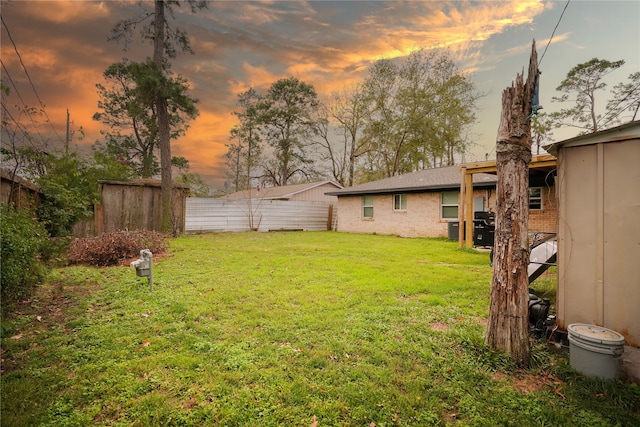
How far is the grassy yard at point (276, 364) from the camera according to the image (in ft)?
6.49

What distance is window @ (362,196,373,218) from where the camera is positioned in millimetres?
16297

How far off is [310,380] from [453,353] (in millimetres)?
1472

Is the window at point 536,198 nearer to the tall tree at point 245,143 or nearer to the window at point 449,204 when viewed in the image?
the window at point 449,204

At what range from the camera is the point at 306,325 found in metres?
3.41

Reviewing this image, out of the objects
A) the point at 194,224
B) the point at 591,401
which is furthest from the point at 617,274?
the point at 194,224

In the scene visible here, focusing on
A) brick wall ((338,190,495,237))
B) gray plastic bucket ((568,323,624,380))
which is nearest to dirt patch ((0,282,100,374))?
gray plastic bucket ((568,323,624,380))

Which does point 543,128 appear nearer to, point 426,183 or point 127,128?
point 426,183

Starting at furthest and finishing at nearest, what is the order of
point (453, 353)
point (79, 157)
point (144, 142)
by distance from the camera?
point (144, 142) → point (79, 157) → point (453, 353)

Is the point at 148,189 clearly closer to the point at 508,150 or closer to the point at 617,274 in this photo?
the point at 508,150

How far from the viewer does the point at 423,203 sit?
13648mm

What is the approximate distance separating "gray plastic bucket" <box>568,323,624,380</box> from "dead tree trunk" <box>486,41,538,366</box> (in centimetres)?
35

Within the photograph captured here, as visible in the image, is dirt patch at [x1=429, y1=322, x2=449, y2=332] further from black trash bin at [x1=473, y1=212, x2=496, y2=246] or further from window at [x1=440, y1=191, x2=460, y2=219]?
window at [x1=440, y1=191, x2=460, y2=219]

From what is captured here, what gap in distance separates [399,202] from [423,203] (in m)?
1.46

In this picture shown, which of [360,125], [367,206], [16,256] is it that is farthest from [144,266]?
[360,125]
